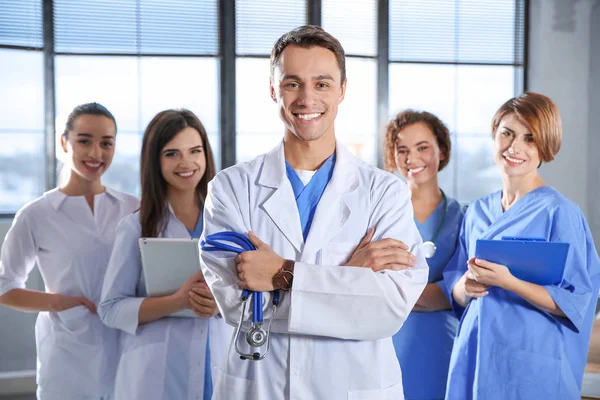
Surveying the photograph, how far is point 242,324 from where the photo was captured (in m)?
1.33

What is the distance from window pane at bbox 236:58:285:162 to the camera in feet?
15.7

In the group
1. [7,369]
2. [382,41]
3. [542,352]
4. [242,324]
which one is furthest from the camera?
[382,41]

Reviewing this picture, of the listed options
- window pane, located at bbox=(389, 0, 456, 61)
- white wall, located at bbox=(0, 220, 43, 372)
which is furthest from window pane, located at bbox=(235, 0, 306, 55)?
white wall, located at bbox=(0, 220, 43, 372)

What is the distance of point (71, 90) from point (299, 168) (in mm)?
3596

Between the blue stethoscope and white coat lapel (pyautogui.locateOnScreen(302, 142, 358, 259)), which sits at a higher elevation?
white coat lapel (pyautogui.locateOnScreen(302, 142, 358, 259))

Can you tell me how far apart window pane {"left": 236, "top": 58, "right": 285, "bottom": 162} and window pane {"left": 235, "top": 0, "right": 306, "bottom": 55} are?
0.11 meters

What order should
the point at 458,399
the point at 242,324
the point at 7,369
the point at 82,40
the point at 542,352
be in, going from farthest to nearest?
the point at 82,40 → the point at 7,369 → the point at 458,399 → the point at 542,352 → the point at 242,324

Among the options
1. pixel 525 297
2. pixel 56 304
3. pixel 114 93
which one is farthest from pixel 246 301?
pixel 114 93

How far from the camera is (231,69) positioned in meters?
4.72

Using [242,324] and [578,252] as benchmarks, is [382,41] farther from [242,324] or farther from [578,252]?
[242,324]

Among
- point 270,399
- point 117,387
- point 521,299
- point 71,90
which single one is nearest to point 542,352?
point 521,299

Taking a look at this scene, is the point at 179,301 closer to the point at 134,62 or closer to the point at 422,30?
the point at 134,62

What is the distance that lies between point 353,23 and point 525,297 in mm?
3511

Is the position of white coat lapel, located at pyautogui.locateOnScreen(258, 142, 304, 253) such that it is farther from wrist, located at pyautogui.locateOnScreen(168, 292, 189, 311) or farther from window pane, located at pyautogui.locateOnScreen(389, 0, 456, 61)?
window pane, located at pyautogui.locateOnScreen(389, 0, 456, 61)
